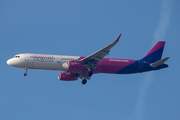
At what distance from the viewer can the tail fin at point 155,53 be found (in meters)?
66.6

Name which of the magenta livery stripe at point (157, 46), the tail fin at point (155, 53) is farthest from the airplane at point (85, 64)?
the magenta livery stripe at point (157, 46)

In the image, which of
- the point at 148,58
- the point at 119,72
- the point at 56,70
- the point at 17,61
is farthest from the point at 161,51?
the point at 17,61

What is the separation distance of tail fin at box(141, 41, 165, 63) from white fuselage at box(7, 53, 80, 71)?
60.2 ft

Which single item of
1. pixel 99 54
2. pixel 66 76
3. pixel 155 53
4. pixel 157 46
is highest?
pixel 157 46

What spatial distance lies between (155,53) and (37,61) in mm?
25101

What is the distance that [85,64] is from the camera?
60031mm

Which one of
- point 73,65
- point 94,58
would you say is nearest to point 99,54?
point 94,58

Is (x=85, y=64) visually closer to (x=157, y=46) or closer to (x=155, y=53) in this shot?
(x=155, y=53)

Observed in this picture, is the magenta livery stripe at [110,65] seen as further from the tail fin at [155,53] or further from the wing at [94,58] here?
the tail fin at [155,53]

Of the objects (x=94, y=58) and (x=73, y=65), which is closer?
(x=73, y=65)

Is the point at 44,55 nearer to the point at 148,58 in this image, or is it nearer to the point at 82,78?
the point at 82,78

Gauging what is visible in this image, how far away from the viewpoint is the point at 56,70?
60750 mm

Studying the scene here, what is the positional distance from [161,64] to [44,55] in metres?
23.4

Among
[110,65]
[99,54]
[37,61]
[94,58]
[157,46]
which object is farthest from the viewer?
[157,46]
